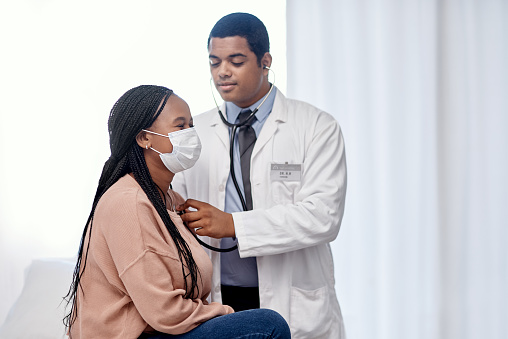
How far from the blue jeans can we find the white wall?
1.86m

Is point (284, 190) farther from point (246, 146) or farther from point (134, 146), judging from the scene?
point (134, 146)

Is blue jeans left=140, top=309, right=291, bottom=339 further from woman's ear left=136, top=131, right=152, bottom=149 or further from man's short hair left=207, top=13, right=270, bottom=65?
man's short hair left=207, top=13, right=270, bottom=65

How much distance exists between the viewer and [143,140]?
60.0 inches

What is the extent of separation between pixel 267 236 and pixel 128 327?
0.60 metres

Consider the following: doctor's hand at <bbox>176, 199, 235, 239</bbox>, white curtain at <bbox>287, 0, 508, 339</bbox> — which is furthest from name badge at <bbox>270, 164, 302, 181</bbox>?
white curtain at <bbox>287, 0, 508, 339</bbox>

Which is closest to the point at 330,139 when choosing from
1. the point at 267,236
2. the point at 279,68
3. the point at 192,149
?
the point at 267,236

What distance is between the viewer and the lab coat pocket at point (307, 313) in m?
1.87

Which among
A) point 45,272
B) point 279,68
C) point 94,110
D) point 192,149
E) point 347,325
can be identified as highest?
point 279,68

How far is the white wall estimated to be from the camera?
293cm

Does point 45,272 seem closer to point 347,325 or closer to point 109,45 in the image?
point 109,45

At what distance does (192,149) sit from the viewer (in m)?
1.55

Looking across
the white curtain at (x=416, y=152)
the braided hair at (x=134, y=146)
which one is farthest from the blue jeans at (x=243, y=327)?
the white curtain at (x=416, y=152)

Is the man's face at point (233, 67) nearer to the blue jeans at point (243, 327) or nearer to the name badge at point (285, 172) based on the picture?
the name badge at point (285, 172)

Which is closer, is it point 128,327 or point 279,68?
point 128,327
